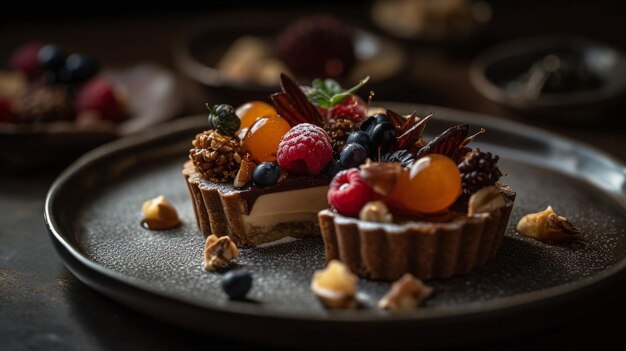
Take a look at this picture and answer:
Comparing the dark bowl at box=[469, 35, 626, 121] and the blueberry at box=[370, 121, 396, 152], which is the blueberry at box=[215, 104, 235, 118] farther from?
the dark bowl at box=[469, 35, 626, 121]

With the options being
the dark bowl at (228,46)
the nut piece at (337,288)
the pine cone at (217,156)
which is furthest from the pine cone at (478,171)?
the dark bowl at (228,46)

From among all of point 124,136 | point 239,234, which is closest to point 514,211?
point 239,234

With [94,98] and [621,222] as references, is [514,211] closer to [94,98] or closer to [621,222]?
[621,222]

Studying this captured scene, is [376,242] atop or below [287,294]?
atop

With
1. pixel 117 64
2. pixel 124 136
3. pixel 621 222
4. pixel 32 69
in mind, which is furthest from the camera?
pixel 117 64

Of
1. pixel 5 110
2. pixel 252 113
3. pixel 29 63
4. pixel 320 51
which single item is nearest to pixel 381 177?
pixel 252 113

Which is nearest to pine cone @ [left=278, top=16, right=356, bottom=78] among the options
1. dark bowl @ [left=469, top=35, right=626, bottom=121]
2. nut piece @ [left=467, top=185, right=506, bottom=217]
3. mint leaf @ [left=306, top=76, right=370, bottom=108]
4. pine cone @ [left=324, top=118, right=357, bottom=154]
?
dark bowl @ [left=469, top=35, right=626, bottom=121]
